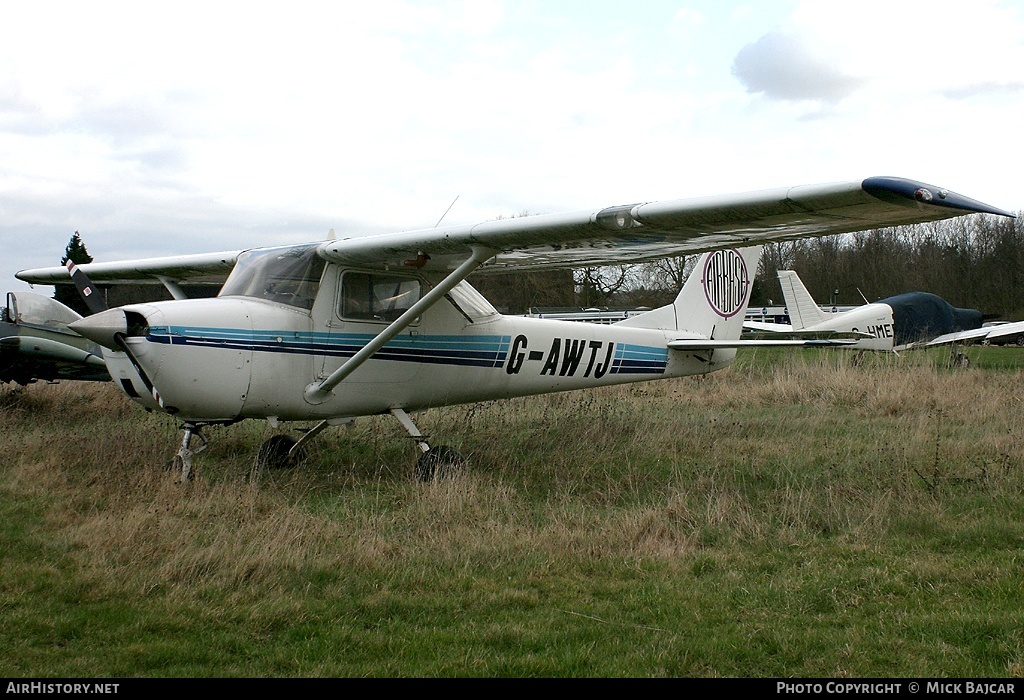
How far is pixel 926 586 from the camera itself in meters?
4.43

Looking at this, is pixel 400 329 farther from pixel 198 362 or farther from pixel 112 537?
pixel 112 537

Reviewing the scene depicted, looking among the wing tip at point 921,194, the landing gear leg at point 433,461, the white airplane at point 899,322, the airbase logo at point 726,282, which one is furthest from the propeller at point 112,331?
the white airplane at point 899,322

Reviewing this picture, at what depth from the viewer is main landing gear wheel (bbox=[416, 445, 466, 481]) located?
285 inches

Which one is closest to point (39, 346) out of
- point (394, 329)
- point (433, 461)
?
point (394, 329)

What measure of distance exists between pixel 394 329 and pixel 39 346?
23.1 feet

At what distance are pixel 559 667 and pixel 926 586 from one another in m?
2.31

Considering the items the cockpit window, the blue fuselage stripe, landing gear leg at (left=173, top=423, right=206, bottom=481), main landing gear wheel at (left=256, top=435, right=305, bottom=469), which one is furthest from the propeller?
main landing gear wheel at (left=256, top=435, right=305, bottom=469)

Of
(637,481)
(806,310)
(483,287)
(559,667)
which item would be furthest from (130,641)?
(483,287)

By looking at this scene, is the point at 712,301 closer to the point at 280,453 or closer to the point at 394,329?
the point at 394,329

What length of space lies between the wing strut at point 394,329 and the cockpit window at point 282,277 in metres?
0.71

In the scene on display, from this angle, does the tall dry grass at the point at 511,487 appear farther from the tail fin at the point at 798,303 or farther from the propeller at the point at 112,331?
the tail fin at the point at 798,303

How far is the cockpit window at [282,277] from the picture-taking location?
287 inches

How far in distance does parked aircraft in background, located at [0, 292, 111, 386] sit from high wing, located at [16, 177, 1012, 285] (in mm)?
6295

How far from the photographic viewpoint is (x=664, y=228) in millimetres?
6359
